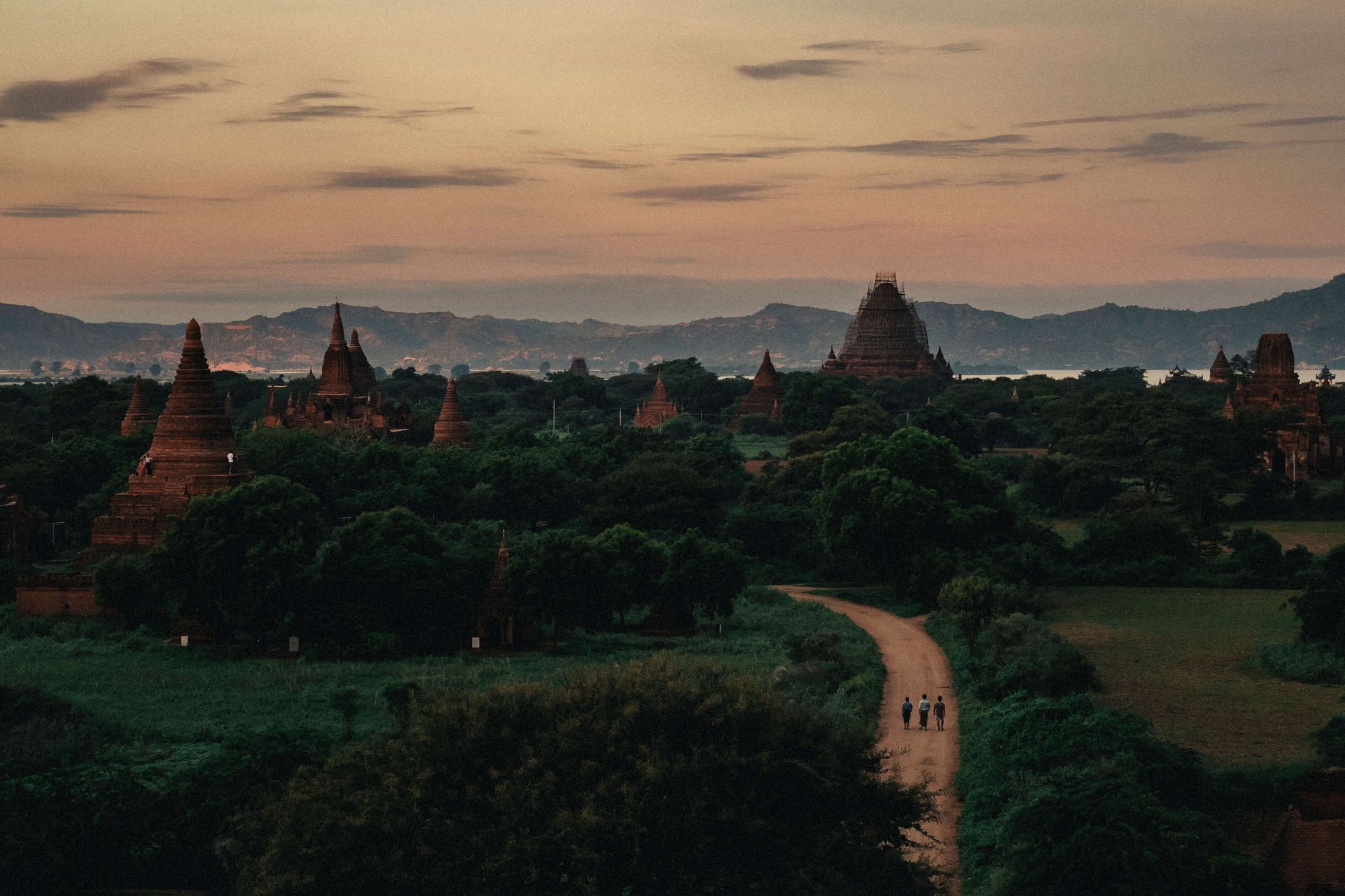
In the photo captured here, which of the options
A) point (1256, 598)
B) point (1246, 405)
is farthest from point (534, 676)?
point (1246, 405)

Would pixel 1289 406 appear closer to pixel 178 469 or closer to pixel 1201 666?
pixel 1201 666

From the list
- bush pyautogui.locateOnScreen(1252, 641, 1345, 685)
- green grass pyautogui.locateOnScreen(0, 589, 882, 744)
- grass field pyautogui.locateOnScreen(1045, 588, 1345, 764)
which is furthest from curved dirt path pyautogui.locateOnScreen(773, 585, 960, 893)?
bush pyautogui.locateOnScreen(1252, 641, 1345, 685)

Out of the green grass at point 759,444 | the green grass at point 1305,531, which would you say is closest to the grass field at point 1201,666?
the green grass at point 1305,531

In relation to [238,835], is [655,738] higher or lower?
higher

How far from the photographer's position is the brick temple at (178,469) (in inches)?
1982

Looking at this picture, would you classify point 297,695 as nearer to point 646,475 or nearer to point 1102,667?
point 1102,667

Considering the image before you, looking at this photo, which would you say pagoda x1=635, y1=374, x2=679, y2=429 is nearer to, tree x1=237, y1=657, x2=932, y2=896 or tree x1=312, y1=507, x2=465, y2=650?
tree x1=312, y1=507, x2=465, y2=650

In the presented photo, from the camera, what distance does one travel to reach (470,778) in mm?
22688

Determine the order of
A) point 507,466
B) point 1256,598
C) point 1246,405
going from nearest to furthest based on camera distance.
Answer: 1. point 1256,598
2. point 507,466
3. point 1246,405

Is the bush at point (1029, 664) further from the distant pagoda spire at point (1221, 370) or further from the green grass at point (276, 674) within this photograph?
the distant pagoda spire at point (1221, 370)

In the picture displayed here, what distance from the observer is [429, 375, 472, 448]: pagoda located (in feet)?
272

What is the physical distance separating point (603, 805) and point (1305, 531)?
169 feet

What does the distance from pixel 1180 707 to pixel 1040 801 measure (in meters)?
12.1

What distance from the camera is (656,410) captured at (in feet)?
411
